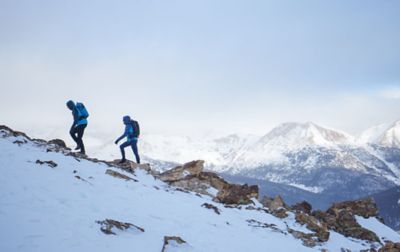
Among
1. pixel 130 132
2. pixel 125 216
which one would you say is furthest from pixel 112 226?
pixel 130 132

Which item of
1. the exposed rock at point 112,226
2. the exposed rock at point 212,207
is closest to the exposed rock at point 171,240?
the exposed rock at point 112,226

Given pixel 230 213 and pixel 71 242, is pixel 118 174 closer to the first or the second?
pixel 230 213

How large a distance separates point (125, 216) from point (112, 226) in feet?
5.74

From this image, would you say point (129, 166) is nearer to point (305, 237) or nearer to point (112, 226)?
point (305, 237)

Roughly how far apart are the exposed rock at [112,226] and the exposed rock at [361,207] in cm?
2215

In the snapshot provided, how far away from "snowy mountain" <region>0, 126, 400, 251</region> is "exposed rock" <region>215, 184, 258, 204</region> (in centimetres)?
24

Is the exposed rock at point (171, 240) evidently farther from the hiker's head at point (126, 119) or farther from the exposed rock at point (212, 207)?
the hiker's head at point (126, 119)

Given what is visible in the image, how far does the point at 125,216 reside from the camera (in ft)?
56.2

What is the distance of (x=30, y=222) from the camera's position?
44.9 ft

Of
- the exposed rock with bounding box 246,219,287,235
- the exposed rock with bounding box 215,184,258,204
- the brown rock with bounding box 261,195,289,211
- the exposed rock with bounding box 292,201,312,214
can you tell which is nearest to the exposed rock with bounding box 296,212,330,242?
the exposed rock with bounding box 246,219,287,235

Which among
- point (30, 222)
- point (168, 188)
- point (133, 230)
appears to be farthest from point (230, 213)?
point (30, 222)

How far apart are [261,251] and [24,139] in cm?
1649

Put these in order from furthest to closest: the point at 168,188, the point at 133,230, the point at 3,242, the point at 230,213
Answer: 1. the point at 168,188
2. the point at 230,213
3. the point at 133,230
4. the point at 3,242

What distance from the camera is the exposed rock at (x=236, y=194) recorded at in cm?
2756
